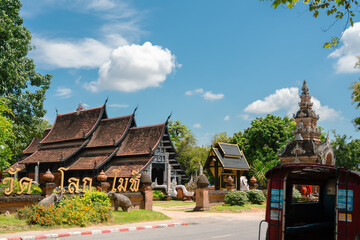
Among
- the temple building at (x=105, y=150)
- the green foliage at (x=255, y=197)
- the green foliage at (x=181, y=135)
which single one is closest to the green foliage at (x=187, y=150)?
the green foliage at (x=181, y=135)

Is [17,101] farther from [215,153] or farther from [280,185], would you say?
[280,185]

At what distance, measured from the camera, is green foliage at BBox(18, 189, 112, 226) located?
14664 mm

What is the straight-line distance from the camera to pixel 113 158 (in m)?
40.3

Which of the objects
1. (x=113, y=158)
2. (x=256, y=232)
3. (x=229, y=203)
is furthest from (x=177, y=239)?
(x=113, y=158)

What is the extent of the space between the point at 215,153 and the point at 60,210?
28.7 meters

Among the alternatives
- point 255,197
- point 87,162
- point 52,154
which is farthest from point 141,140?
point 255,197

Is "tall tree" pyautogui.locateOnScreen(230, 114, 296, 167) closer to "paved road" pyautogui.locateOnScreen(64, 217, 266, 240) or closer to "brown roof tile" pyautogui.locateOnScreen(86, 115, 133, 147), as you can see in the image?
"brown roof tile" pyautogui.locateOnScreen(86, 115, 133, 147)

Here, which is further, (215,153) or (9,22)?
(215,153)

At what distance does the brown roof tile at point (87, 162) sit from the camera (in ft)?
127

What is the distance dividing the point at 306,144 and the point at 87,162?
73.8 ft

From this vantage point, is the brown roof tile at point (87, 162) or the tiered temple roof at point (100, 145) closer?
the brown roof tile at point (87, 162)

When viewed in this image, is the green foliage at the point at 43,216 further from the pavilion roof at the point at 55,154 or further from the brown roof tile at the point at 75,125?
the brown roof tile at the point at 75,125

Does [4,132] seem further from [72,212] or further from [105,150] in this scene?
[105,150]

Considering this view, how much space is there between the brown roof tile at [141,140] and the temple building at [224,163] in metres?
6.95
